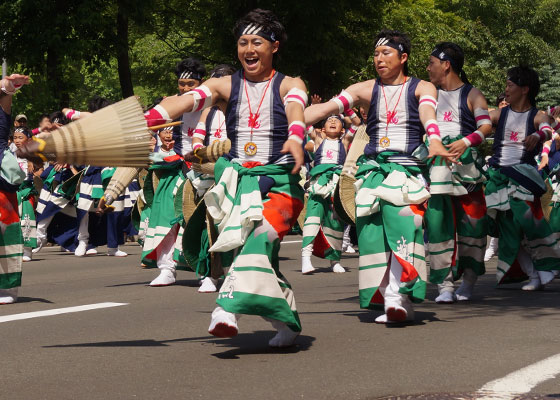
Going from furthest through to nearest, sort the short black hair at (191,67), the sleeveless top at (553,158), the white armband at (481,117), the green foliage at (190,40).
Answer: the green foliage at (190,40) → the sleeveless top at (553,158) → the short black hair at (191,67) → the white armband at (481,117)

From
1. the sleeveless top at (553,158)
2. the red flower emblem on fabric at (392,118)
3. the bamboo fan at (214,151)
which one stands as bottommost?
the sleeveless top at (553,158)

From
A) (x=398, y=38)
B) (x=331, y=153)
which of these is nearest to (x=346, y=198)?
(x=398, y=38)

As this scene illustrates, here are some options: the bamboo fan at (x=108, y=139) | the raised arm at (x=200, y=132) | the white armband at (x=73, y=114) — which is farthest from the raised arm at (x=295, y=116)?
the raised arm at (x=200, y=132)

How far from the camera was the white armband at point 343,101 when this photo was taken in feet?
26.1

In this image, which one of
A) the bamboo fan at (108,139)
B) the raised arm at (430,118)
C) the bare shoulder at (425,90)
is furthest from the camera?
the bare shoulder at (425,90)

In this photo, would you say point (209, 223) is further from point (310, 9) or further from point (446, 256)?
point (310, 9)

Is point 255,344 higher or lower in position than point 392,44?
lower

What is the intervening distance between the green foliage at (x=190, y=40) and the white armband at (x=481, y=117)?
452cm

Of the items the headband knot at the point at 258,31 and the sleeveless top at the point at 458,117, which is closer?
Answer: the headband knot at the point at 258,31

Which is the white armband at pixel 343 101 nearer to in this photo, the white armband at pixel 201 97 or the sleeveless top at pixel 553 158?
the white armband at pixel 201 97

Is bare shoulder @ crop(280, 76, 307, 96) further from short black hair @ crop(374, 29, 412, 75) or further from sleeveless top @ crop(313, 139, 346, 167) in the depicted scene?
sleeveless top @ crop(313, 139, 346, 167)

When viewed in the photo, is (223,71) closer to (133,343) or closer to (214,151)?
(214,151)

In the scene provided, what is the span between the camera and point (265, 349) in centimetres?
692

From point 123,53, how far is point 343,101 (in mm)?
19862
